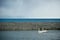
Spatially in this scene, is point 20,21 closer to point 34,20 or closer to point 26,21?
point 26,21

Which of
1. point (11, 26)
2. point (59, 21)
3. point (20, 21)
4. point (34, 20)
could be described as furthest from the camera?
point (34, 20)

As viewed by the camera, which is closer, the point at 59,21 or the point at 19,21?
the point at 59,21

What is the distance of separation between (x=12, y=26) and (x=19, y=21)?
11.6ft

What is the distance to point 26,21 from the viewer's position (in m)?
18.5

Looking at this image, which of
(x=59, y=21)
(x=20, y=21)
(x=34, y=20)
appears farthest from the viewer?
(x=34, y=20)

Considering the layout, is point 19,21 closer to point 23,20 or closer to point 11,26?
point 23,20

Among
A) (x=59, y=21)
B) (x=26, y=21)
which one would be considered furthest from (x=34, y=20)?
(x=59, y=21)

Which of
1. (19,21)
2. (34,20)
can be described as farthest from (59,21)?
(19,21)

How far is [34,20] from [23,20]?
182 cm

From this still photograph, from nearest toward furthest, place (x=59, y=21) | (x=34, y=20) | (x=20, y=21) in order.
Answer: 1. (x=59, y=21)
2. (x=20, y=21)
3. (x=34, y=20)

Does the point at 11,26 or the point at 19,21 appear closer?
the point at 11,26

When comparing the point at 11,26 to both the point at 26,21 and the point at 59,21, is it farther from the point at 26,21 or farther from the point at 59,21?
the point at 59,21

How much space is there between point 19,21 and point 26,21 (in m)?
1.07

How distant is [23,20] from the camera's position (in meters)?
18.5
